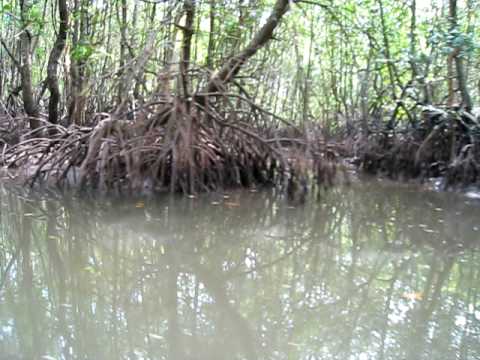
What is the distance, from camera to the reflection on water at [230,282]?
2268mm

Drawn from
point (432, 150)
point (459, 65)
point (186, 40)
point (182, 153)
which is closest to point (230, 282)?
point (182, 153)

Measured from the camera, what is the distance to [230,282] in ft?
9.82

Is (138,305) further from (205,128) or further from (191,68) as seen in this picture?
(191,68)

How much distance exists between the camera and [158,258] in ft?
10.9

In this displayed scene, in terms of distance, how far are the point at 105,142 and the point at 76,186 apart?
0.46m

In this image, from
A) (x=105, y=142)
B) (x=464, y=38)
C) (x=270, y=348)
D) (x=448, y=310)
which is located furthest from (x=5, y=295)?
(x=464, y=38)

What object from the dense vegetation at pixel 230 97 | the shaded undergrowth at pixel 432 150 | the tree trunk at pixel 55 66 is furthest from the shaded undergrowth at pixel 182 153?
the shaded undergrowth at pixel 432 150

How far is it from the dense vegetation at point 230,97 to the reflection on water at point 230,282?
0.58 m

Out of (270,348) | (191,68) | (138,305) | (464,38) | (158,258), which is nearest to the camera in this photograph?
(270,348)

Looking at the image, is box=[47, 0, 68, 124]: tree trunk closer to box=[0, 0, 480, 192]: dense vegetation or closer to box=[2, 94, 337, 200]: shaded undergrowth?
box=[0, 0, 480, 192]: dense vegetation

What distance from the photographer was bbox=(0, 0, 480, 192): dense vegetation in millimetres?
5160

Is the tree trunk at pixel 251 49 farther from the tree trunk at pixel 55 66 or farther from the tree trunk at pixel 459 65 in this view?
the tree trunk at pixel 55 66

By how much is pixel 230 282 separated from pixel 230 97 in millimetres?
2902

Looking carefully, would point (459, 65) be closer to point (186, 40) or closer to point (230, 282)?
point (186, 40)
